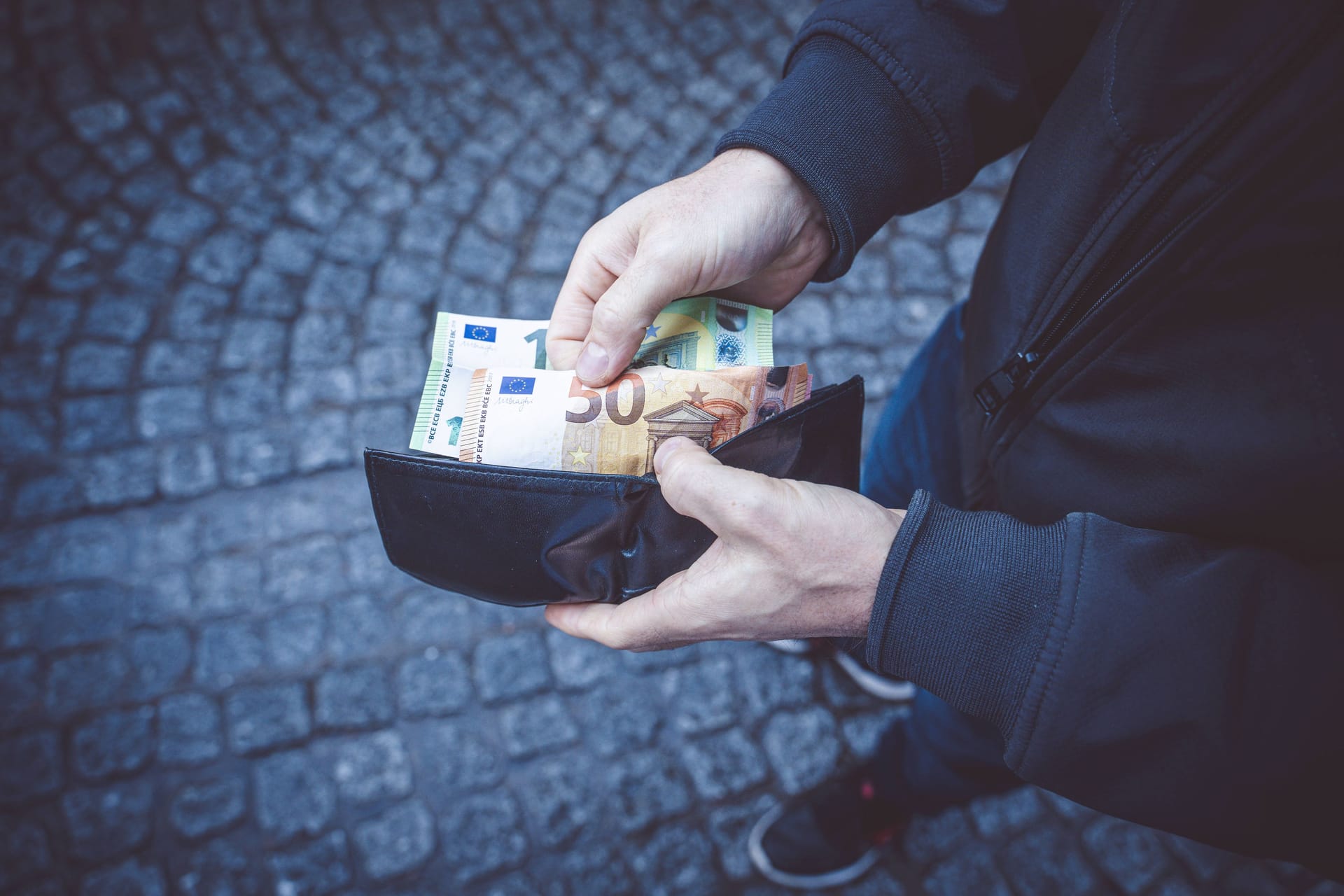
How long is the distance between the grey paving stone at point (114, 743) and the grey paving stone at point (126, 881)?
0.96ft

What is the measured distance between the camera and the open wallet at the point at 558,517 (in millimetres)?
1335

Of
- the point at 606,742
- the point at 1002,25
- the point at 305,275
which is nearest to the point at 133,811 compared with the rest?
the point at 606,742

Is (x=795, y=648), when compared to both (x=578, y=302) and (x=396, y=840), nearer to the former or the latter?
(x=396, y=840)

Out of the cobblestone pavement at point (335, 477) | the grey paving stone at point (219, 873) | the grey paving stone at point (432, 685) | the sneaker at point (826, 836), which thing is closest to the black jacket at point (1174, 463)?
the sneaker at point (826, 836)

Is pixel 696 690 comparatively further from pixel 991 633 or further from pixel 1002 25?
pixel 1002 25

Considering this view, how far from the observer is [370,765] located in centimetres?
261

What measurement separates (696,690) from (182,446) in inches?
87.5

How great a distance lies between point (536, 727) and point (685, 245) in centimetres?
192

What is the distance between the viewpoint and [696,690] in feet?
9.25

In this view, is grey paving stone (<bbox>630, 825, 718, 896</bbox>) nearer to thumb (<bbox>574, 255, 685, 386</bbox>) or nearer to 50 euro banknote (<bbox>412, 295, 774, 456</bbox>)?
50 euro banknote (<bbox>412, 295, 774, 456</bbox>)

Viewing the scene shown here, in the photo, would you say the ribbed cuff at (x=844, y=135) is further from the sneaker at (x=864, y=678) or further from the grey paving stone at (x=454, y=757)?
the grey paving stone at (x=454, y=757)

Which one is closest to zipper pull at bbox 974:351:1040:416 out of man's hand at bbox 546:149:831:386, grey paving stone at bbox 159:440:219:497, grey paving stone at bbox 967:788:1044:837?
man's hand at bbox 546:149:831:386

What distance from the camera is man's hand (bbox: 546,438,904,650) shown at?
1253 millimetres

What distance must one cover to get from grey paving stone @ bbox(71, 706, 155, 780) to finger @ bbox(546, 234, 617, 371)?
210 centimetres
